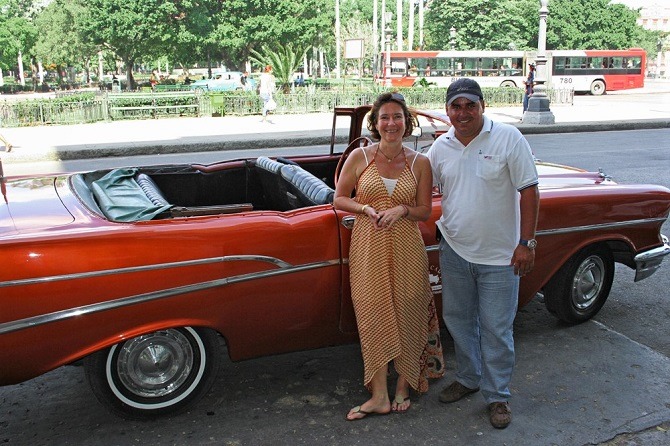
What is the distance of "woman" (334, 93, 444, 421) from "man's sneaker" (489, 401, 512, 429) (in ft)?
1.43

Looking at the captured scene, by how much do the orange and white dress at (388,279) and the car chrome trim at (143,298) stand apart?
25 centimetres

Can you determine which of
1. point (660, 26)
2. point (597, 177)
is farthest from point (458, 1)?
point (660, 26)

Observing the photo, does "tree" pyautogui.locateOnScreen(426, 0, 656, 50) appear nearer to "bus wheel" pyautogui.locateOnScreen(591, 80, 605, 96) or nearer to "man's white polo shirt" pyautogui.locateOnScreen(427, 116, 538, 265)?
"bus wheel" pyautogui.locateOnScreen(591, 80, 605, 96)

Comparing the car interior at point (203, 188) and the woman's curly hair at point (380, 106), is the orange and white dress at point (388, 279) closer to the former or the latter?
the woman's curly hair at point (380, 106)

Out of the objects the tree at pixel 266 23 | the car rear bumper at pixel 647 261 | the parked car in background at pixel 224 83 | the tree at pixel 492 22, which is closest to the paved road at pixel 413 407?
the car rear bumper at pixel 647 261

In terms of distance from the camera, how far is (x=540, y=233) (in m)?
4.13

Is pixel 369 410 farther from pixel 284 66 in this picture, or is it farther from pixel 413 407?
pixel 284 66

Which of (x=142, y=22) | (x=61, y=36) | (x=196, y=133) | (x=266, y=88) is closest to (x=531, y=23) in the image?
(x=142, y=22)

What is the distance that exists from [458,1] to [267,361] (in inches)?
2425

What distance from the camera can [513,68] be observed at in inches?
1602

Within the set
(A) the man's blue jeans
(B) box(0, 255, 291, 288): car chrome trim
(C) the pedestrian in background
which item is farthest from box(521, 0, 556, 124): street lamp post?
(B) box(0, 255, 291, 288): car chrome trim

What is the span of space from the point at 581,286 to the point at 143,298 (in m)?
2.96

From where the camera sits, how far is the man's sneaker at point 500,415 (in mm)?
3336

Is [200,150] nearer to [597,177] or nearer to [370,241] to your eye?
[597,177]
